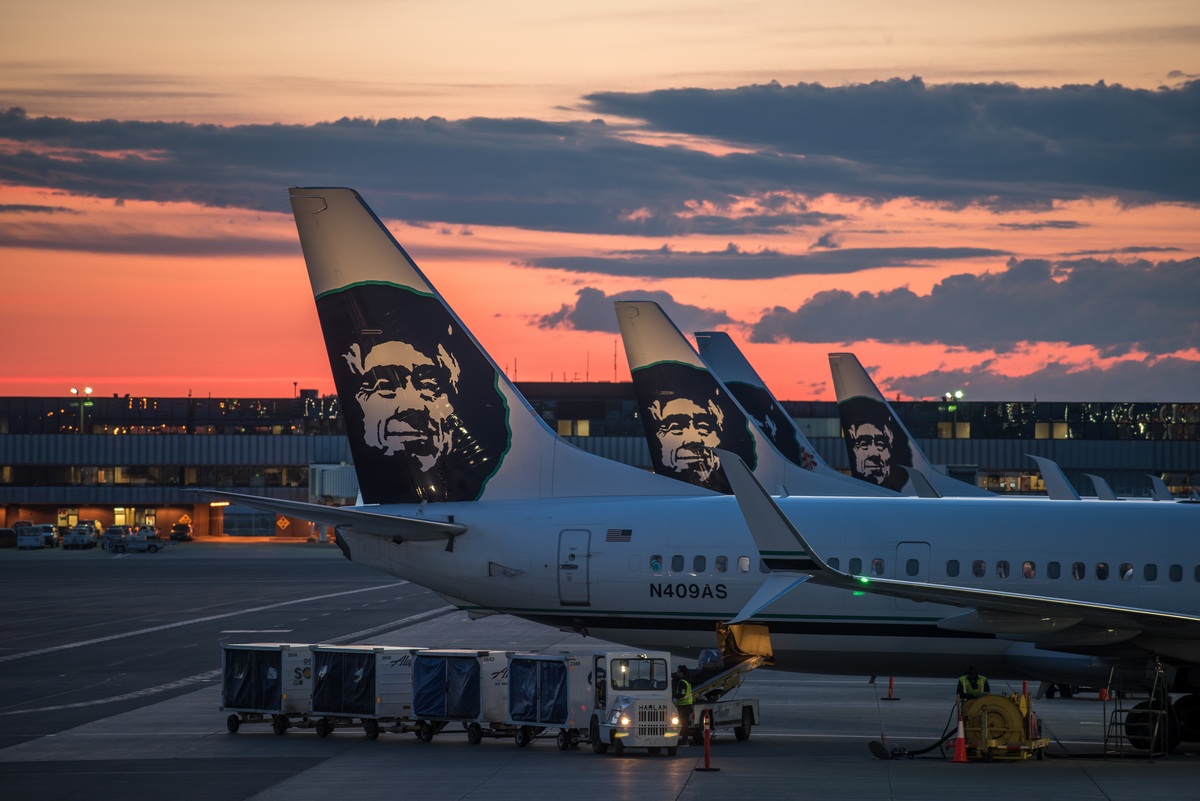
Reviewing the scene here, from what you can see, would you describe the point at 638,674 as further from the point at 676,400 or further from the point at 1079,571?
the point at 676,400

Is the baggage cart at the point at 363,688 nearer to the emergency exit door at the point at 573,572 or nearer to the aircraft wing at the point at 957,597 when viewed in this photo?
the emergency exit door at the point at 573,572

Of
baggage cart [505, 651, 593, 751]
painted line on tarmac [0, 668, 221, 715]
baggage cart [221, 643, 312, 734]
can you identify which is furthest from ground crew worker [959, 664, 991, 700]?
painted line on tarmac [0, 668, 221, 715]

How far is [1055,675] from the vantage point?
24.3 metres

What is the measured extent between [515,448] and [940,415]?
101392 millimetres

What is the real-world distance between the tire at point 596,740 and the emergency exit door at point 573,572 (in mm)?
3239

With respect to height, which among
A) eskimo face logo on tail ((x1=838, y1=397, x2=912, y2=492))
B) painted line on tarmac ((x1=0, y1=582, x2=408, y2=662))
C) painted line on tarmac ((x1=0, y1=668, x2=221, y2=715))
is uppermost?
eskimo face logo on tail ((x1=838, y1=397, x2=912, y2=492))

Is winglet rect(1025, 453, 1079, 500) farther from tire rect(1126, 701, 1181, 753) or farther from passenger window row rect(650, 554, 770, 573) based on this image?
passenger window row rect(650, 554, 770, 573)

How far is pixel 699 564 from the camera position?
25859mm

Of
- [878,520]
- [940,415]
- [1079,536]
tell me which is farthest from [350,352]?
[940,415]

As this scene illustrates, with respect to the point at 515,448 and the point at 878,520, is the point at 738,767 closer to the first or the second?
the point at 878,520

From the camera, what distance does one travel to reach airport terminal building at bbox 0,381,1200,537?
11594 centimetres

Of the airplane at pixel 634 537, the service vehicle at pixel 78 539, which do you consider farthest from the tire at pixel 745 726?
the service vehicle at pixel 78 539

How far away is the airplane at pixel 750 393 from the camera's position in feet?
162

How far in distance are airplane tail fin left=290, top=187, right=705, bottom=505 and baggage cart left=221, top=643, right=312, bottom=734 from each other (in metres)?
4.06
